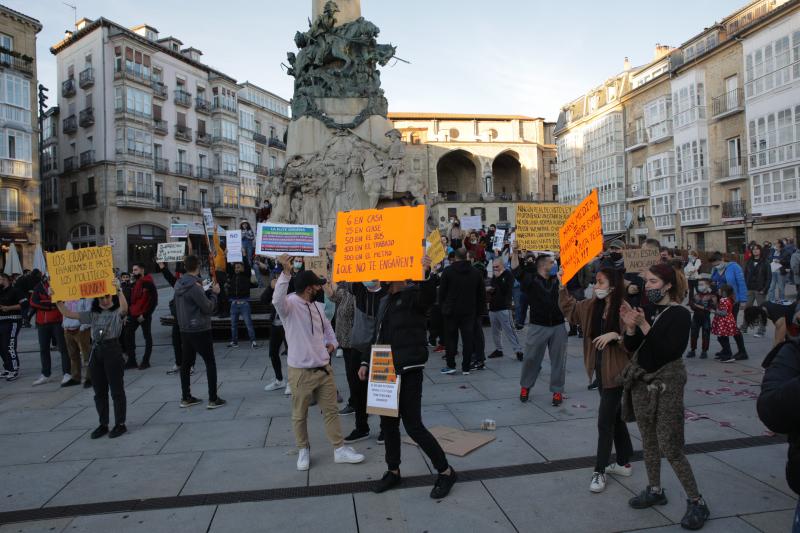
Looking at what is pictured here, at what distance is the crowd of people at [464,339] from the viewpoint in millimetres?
3734

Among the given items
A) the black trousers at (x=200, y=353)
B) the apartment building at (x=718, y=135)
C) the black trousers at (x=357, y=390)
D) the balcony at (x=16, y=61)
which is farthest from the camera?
the balcony at (x=16, y=61)

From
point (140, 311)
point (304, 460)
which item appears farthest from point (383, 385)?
point (140, 311)

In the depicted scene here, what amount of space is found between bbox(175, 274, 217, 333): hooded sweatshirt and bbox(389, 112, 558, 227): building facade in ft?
186

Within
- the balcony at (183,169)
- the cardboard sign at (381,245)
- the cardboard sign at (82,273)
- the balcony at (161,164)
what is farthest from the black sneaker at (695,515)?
the balcony at (183,169)

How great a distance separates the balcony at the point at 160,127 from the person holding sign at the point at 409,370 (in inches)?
1803

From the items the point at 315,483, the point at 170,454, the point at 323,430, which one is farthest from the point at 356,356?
the point at 170,454

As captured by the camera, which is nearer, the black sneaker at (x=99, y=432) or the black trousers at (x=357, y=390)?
the black trousers at (x=357, y=390)

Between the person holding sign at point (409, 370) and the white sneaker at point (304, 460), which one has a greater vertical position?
the person holding sign at point (409, 370)

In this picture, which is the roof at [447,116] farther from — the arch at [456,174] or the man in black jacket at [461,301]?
the man in black jacket at [461,301]

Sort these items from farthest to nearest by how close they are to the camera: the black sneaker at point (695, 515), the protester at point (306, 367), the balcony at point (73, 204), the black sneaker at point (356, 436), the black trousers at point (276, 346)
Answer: the balcony at point (73, 204) < the black trousers at point (276, 346) < the black sneaker at point (356, 436) < the protester at point (306, 367) < the black sneaker at point (695, 515)

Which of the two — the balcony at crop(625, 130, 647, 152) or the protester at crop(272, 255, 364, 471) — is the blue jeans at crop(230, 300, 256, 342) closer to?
the protester at crop(272, 255, 364, 471)

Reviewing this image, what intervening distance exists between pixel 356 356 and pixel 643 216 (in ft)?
144

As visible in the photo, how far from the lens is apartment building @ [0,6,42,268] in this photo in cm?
3403

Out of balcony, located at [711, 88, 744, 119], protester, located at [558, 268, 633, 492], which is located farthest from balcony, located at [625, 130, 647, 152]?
protester, located at [558, 268, 633, 492]
